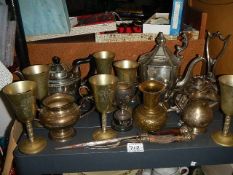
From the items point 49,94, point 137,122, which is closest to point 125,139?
point 137,122

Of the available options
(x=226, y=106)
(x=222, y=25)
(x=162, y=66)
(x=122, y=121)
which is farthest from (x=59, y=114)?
(x=222, y=25)

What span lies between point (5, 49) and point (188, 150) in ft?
2.76

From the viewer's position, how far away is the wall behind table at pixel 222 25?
1183 mm

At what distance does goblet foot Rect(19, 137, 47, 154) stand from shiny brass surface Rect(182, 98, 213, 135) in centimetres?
52

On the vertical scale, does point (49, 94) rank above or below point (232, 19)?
below

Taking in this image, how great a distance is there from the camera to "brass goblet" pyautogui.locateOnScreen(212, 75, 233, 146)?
0.84 meters

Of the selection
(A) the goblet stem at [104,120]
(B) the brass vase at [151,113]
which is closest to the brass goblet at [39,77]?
(A) the goblet stem at [104,120]

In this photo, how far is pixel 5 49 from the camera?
1.08 metres

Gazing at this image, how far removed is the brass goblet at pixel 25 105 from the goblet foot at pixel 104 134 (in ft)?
0.60

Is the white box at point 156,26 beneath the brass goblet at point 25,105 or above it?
above

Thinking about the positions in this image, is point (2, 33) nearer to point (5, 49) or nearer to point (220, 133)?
point (5, 49)

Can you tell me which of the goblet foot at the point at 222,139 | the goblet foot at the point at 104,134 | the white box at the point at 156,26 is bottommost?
the goblet foot at the point at 222,139

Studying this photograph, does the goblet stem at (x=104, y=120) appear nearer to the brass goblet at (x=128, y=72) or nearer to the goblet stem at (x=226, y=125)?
the brass goblet at (x=128, y=72)

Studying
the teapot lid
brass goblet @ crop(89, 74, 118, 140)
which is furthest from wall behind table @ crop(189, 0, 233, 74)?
the teapot lid
